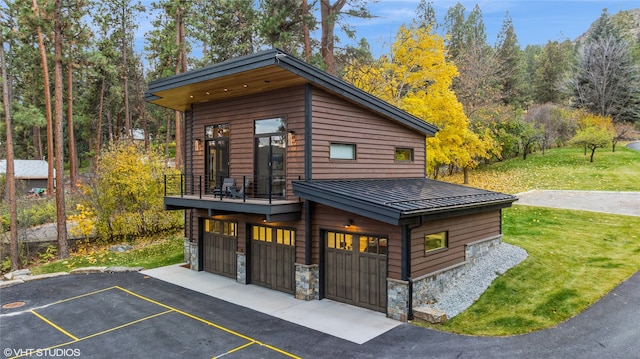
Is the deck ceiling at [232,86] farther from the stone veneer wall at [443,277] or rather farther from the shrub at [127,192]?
the stone veneer wall at [443,277]

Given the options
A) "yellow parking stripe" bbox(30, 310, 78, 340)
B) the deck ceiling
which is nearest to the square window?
the deck ceiling

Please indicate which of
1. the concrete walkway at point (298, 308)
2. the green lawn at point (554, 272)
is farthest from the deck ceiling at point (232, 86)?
the green lawn at point (554, 272)

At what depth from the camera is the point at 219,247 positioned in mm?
13695

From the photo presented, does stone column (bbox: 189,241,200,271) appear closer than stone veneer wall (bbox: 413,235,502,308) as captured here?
No

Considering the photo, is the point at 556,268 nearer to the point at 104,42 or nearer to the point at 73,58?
the point at 73,58

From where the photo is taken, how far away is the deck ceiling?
10.1 meters

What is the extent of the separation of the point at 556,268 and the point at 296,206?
8.28 m

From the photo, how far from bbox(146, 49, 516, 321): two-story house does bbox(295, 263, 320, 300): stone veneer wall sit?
3 cm

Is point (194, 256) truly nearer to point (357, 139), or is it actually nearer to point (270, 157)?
point (270, 157)

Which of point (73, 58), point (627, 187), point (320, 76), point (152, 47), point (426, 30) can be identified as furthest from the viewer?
point (152, 47)

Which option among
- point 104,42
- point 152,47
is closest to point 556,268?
point 104,42

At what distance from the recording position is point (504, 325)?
27.7 feet

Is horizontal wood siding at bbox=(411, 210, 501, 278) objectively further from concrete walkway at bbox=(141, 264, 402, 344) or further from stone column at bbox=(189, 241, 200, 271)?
stone column at bbox=(189, 241, 200, 271)

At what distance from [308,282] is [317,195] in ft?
8.62
